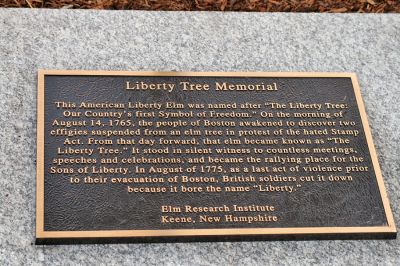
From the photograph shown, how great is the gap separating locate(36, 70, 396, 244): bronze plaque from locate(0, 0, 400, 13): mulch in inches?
44.0

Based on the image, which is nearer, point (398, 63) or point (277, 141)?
point (277, 141)

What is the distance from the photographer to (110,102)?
13.3ft

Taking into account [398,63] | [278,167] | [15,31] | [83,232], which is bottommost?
[83,232]

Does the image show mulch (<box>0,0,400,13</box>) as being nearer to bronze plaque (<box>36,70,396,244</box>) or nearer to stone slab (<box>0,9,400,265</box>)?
stone slab (<box>0,9,400,265</box>)

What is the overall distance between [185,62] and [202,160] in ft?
2.71

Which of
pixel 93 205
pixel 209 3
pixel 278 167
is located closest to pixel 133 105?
pixel 93 205

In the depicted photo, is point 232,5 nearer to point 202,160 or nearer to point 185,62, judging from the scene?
point 185,62

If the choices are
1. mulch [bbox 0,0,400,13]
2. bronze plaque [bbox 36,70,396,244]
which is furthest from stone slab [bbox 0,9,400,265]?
mulch [bbox 0,0,400,13]

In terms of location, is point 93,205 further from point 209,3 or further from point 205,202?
point 209,3

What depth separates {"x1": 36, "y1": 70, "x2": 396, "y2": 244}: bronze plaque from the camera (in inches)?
146

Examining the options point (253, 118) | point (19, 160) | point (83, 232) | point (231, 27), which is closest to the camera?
point (83, 232)

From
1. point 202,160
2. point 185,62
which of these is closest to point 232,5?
point 185,62

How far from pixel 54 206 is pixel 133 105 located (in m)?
0.84

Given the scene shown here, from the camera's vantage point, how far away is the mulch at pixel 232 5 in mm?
5027
